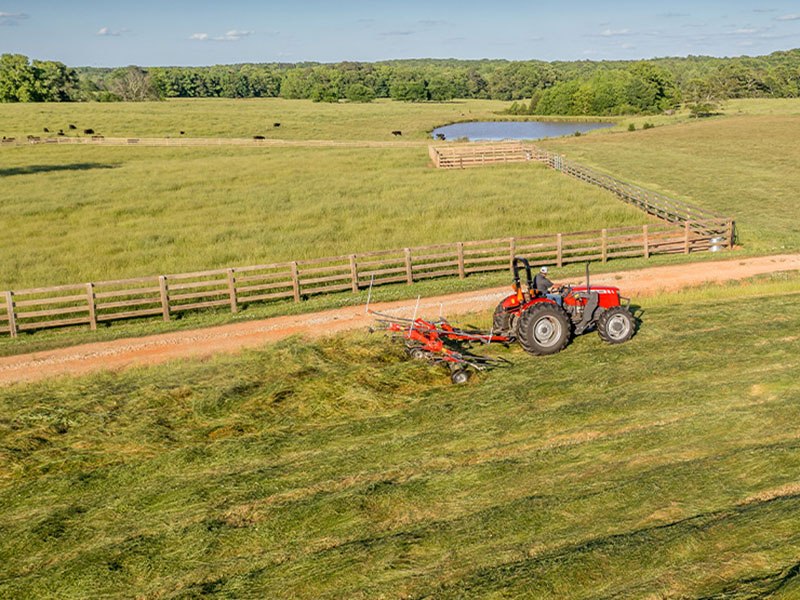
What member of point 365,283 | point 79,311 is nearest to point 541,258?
point 365,283

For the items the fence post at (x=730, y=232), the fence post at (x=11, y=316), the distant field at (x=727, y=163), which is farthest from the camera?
the distant field at (x=727, y=163)

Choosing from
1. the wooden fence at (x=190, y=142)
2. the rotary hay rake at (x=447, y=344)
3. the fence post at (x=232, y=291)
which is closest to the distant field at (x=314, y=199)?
the wooden fence at (x=190, y=142)

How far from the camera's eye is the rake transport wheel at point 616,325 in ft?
48.1

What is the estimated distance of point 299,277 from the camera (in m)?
22.8

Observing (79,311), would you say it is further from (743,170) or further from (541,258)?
(743,170)

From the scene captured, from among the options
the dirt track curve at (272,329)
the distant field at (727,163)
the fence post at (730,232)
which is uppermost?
the distant field at (727,163)

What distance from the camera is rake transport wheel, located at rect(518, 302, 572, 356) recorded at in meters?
14.1

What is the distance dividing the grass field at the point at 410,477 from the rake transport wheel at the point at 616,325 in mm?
296

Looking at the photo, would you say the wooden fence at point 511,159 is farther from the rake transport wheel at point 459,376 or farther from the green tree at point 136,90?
the green tree at point 136,90

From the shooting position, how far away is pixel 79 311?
1977 cm

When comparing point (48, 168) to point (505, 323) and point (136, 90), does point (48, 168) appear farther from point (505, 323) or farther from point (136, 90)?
point (136, 90)

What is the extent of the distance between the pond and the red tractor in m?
75.4

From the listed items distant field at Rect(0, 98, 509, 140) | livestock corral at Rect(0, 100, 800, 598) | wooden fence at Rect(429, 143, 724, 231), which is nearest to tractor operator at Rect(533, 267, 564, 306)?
livestock corral at Rect(0, 100, 800, 598)

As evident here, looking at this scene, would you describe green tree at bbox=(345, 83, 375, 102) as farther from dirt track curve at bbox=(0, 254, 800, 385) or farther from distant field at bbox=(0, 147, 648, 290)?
dirt track curve at bbox=(0, 254, 800, 385)
